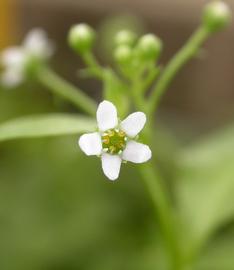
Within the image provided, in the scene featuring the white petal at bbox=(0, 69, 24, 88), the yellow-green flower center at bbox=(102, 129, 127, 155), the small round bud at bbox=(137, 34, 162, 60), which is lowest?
the yellow-green flower center at bbox=(102, 129, 127, 155)

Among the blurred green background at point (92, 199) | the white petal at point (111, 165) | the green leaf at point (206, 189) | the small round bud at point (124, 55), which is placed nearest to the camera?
the white petal at point (111, 165)

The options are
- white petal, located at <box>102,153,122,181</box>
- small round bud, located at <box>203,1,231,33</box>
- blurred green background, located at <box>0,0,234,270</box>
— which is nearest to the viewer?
white petal, located at <box>102,153,122,181</box>

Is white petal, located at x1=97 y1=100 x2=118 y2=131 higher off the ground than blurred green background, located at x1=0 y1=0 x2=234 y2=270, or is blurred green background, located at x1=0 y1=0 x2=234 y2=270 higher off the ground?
blurred green background, located at x1=0 y1=0 x2=234 y2=270

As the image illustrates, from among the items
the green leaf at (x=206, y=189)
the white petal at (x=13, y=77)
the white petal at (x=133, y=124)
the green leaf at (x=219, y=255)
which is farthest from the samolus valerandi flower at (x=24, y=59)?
the green leaf at (x=219, y=255)

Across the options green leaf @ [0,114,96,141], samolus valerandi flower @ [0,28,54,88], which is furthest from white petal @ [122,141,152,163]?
samolus valerandi flower @ [0,28,54,88]

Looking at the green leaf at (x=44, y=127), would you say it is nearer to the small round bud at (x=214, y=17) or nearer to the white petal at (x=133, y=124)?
the white petal at (x=133, y=124)

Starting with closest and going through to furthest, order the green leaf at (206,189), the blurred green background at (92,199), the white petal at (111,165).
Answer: the white petal at (111,165) → the green leaf at (206,189) → the blurred green background at (92,199)

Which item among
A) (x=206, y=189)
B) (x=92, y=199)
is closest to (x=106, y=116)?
(x=206, y=189)

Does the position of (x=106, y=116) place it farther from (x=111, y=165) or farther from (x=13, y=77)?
(x=13, y=77)

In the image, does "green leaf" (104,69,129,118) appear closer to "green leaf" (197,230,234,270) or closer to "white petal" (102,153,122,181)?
"white petal" (102,153,122,181)
